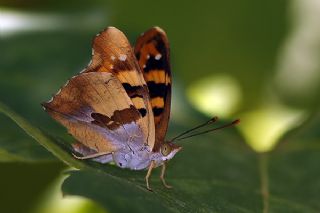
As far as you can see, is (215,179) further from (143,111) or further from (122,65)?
(122,65)

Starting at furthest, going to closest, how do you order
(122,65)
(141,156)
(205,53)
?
(205,53) < (141,156) < (122,65)

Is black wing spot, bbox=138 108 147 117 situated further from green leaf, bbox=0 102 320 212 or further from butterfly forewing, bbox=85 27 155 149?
green leaf, bbox=0 102 320 212

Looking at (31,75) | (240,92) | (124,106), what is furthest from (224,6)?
(124,106)

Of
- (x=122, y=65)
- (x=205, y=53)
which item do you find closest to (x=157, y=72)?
(x=122, y=65)

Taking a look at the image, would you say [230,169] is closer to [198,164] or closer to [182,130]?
[198,164]

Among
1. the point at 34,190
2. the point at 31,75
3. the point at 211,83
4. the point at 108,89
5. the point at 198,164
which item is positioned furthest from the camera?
the point at 211,83
